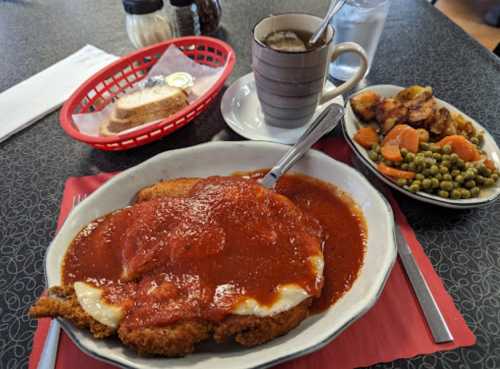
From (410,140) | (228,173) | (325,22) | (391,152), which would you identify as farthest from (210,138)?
(410,140)

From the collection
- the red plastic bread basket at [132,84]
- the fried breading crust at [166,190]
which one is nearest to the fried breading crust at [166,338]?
the fried breading crust at [166,190]

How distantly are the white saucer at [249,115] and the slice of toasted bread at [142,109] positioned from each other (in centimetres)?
30

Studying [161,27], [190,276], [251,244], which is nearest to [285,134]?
[251,244]

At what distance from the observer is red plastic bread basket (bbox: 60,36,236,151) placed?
185 centimetres

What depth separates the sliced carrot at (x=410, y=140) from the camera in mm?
1847

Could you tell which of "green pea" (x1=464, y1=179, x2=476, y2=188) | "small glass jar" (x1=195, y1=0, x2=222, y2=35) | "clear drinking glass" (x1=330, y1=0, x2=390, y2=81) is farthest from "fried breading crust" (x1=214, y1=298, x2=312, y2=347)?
"small glass jar" (x1=195, y1=0, x2=222, y2=35)

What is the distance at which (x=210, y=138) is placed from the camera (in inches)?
82.6

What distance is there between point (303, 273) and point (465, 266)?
79 centimetres

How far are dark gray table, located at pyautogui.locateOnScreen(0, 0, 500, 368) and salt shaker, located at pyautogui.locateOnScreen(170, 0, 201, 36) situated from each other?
0.37 m

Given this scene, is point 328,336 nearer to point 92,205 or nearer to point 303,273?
point 303,273

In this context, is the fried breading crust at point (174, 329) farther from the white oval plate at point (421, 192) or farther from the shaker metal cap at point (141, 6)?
the shaker metal cap at point (141, 6)

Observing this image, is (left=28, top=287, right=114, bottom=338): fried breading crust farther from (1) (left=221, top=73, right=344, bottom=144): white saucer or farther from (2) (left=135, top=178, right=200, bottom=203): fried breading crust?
(1) (left=221, top=73, right=344, bottom=144): white saucer

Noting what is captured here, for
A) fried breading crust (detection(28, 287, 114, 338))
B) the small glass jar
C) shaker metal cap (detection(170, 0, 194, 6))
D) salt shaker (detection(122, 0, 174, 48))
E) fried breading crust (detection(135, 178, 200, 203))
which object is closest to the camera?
fried breading crust (detection(28, 287, 114, 338))

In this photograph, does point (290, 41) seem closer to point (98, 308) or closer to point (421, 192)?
point (421, 192)
